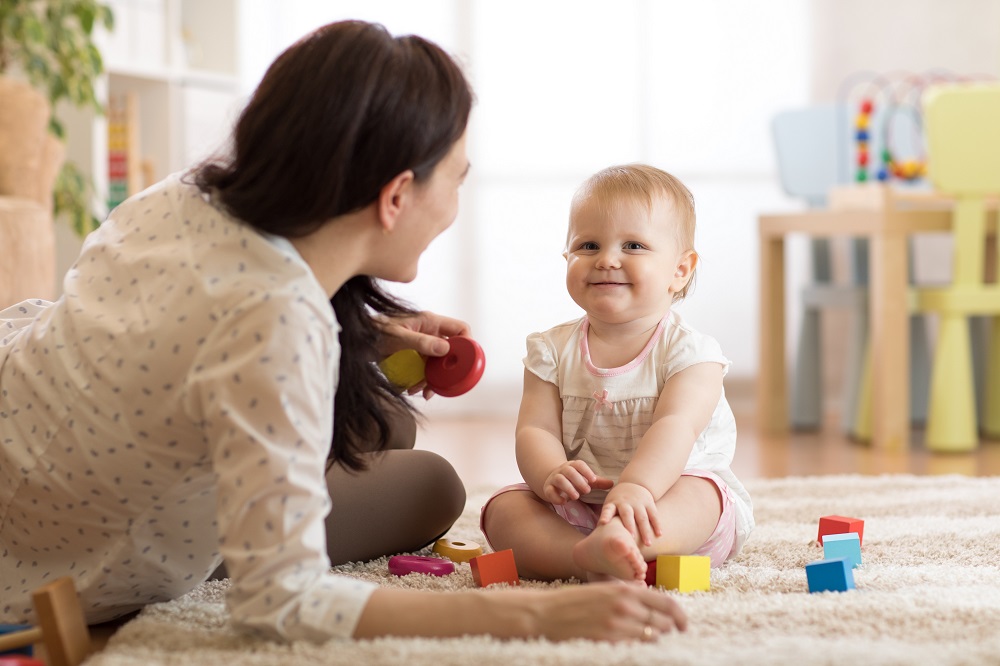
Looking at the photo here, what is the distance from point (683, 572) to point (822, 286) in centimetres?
190

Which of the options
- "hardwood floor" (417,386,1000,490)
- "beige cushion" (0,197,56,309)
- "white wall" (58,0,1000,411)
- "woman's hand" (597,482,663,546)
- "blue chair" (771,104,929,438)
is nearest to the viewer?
"woman's hand" (597,482,663,546)

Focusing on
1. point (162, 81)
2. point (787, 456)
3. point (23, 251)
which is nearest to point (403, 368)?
point (23, 251)

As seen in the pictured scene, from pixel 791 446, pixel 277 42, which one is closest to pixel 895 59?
pixel 791 446

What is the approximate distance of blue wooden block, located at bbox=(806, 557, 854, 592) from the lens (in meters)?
1.09

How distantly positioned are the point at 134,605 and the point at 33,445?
206 mm

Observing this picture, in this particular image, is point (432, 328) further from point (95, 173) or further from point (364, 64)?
point (95, 173)

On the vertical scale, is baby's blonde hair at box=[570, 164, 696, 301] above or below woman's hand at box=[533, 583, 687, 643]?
above

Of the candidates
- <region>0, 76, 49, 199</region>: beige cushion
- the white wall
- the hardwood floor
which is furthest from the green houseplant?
the hardwood floor

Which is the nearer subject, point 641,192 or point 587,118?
point 641,192

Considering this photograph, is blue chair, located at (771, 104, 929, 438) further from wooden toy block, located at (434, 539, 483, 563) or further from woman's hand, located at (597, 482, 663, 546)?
woman's hand, located at (597, 482, 663, 546)

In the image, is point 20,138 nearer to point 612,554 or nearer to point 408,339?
point 408,339

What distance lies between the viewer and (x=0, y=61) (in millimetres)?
2570

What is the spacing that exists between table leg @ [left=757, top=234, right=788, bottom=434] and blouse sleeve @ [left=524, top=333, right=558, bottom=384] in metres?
1.61

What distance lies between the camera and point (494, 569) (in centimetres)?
116
